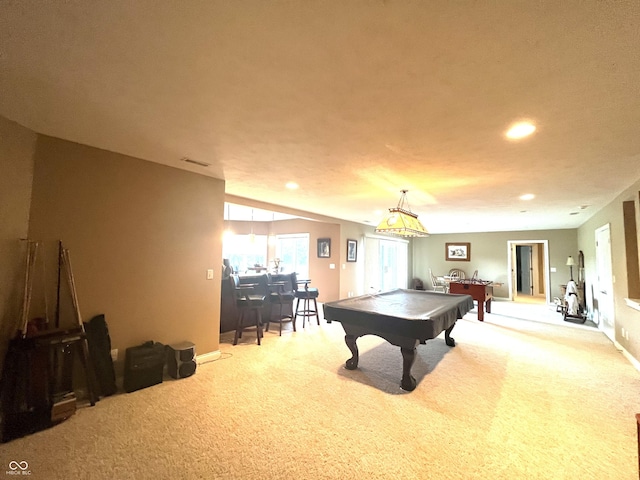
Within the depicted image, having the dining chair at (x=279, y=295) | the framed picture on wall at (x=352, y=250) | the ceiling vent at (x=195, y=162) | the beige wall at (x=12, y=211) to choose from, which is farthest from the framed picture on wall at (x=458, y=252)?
the beige wall at (x=12, y=211)

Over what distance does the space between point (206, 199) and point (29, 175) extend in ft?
5.25

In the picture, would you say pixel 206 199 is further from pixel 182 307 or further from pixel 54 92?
pixel 54 92

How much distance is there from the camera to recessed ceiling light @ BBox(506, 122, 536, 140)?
A: 2.07m

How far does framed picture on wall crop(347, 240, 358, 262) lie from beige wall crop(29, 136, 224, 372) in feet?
14.3

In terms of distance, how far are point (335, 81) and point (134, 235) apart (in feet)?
8.63

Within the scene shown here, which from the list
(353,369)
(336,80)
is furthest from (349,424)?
(336,80)

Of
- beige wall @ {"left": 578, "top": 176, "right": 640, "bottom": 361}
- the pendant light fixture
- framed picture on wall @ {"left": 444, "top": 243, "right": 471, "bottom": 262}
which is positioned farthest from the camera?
framed picture on wall @ {"left": 444, "top": 243, "right": 471, "bottom": 262}

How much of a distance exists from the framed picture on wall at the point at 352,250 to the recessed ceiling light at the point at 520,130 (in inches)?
215

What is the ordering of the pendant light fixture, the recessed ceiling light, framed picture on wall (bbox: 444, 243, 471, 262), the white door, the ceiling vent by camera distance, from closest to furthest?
the recessed ceiling light, the ceiling vent, the pendant light fixture, the white door, framed picture on wall (bbox: 444, 243, 471, 262)

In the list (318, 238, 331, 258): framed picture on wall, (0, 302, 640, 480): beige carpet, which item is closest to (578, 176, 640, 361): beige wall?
(0, 302, 640, 480): beige carpet

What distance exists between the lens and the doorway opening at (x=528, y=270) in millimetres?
8998

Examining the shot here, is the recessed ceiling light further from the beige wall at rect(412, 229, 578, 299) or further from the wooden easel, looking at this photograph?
the beige wall at rect(412, 229, 578, 299)

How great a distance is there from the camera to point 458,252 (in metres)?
9.84

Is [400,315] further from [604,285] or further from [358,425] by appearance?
[604,285]
